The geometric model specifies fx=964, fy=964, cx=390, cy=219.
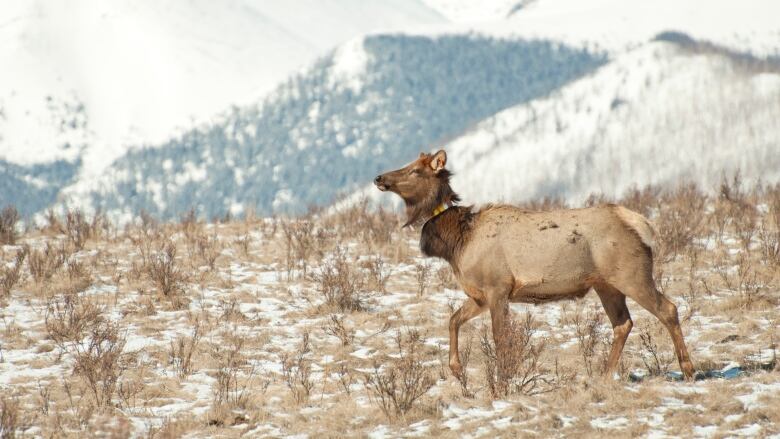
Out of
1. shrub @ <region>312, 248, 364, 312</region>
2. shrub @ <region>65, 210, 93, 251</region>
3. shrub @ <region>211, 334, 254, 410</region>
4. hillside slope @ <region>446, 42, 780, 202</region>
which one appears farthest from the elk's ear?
hillside slope @ <region>446, 42, 780, 202</region>

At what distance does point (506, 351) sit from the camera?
7941 mm

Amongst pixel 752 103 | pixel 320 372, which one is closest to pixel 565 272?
pixel 320 372

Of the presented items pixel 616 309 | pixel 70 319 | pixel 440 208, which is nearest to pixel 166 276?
pixel 70 319

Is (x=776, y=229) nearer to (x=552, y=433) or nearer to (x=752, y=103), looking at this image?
(x=552, y=433)

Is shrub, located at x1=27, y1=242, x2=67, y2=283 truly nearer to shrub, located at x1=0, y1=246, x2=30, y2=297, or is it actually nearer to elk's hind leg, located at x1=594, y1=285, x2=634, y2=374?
shrub, located at x1=0, y1=246, x2=30, y2=297

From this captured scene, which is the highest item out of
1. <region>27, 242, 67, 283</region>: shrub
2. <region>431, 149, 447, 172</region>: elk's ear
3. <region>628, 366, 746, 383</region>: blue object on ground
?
<region>431, 149, 447, 172</region>: elk's ear

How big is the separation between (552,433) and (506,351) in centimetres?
118

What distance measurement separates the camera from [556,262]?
838 cm

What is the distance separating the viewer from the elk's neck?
8953 mm

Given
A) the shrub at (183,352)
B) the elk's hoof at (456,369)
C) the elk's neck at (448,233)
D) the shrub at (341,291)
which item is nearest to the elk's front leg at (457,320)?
the elk's hoof at (456,369)

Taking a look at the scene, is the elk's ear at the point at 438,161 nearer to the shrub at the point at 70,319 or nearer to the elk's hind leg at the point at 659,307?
the elk's hind leg at the point at 659,307

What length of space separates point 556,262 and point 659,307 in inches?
37.4

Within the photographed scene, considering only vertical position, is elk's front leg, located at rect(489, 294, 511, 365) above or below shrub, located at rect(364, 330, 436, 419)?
above

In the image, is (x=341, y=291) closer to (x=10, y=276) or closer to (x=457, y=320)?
(x=457, y=320)
